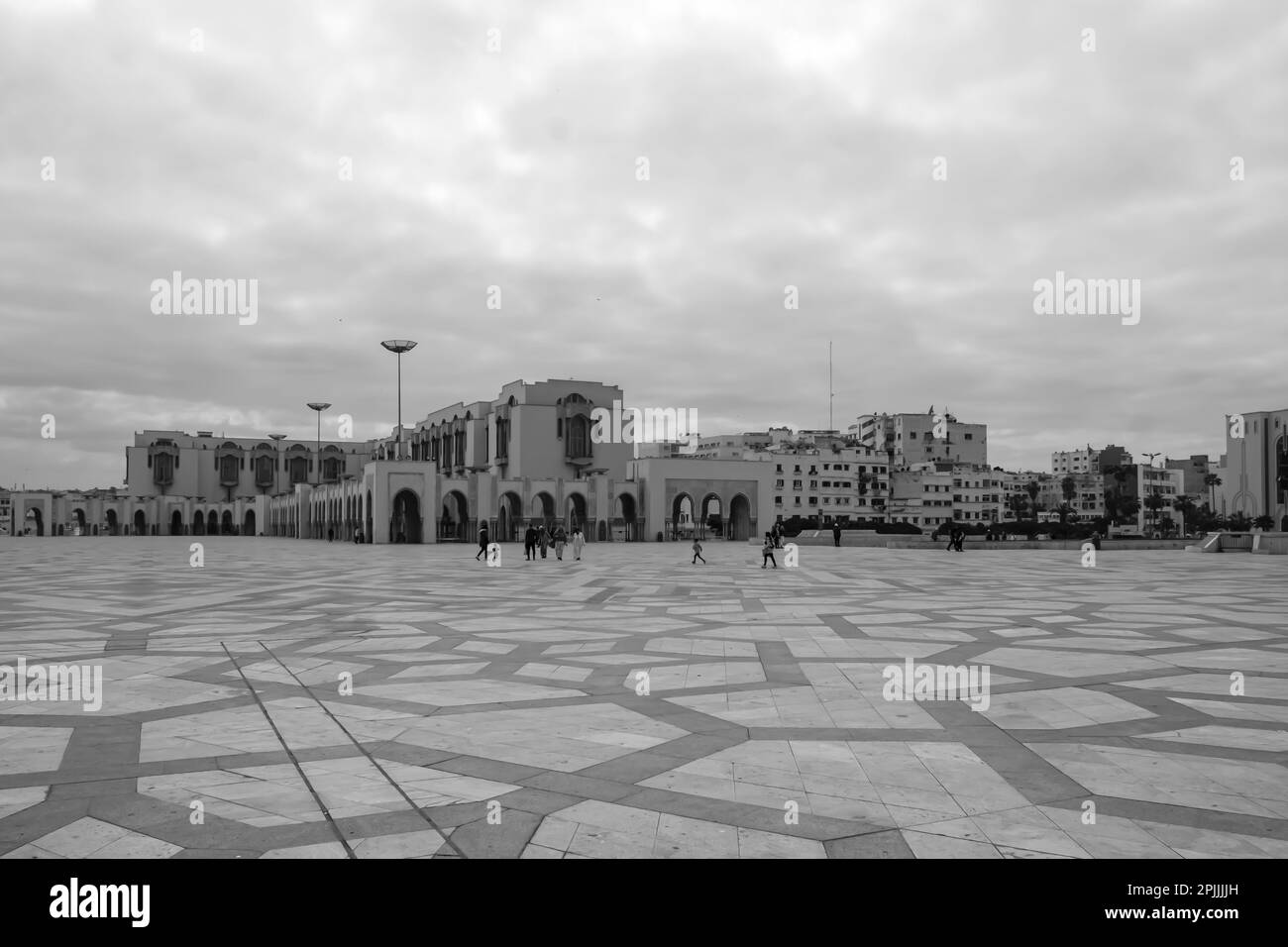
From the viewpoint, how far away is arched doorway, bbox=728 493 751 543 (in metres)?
68.9

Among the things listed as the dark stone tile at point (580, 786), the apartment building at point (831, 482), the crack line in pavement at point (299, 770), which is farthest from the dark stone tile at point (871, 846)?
the apartment building at point (831, 482)

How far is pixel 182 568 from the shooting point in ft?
93.1

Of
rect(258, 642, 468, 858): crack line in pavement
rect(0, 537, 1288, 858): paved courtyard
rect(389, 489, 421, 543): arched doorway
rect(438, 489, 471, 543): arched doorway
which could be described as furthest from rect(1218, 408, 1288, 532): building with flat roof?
rect(258, 642, 468, 858): crack line in pavement

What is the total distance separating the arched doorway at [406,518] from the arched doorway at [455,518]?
2.59 meters

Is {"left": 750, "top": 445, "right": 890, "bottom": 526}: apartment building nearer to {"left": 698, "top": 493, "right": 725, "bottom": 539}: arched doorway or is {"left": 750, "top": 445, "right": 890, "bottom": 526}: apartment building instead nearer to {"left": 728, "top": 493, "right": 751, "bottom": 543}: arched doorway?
{"left": 698, "top": 493, "right": 725, "bottom": 539}: arched doorway

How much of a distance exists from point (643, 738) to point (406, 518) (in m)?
58.9

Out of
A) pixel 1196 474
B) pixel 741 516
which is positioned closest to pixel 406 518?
pixel 741 516

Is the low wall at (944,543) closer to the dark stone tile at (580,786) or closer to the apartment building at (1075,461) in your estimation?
the dark stone tile at (580,786)

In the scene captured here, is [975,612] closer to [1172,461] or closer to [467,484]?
[467,484]

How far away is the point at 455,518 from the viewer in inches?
Answer: 3275

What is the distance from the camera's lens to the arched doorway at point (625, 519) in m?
65.8

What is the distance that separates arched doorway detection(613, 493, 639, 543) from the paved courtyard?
1997 inches
